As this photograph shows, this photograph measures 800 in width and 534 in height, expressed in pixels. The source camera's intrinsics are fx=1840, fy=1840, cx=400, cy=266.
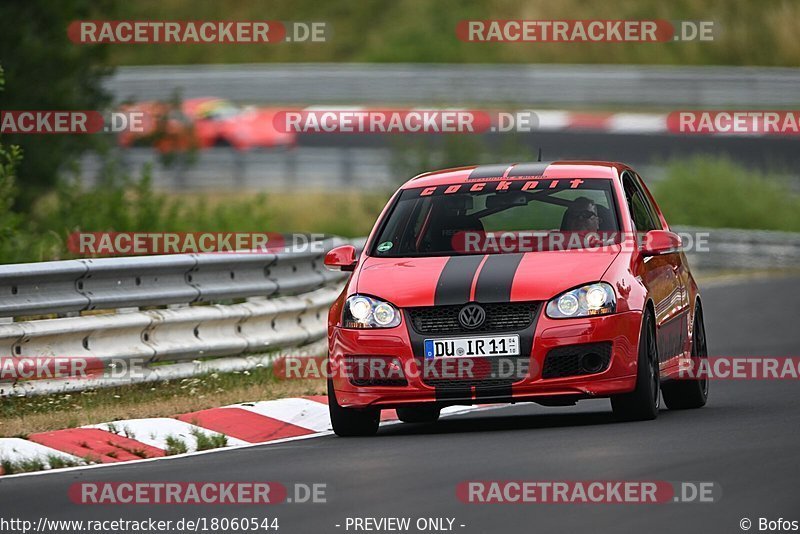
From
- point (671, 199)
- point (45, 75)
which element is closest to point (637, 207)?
point (45, 75)

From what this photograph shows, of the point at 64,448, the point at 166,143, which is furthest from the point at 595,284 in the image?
the point at 166,143

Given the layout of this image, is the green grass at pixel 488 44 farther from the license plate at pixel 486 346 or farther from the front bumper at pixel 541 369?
the license plate at pixel 486 346

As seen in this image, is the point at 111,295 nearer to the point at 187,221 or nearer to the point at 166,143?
the point at 187,221

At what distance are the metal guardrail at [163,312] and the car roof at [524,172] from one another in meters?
2.17

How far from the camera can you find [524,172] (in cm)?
1186

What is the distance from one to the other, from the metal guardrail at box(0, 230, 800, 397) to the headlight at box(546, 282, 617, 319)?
351 cm

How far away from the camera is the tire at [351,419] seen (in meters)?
10.9

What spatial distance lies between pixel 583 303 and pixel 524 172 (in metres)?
1.65

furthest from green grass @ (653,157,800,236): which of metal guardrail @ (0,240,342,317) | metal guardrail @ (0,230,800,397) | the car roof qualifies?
the car roof

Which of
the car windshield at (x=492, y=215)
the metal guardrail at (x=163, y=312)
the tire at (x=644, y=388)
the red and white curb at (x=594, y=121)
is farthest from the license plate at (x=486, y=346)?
the red and white curb at (x=594, y=121)

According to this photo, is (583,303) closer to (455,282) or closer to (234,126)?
(455,282)

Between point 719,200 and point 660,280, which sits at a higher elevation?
point 719,200

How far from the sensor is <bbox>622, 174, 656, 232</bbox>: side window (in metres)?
11.8

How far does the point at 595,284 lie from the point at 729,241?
2347 centimetres
